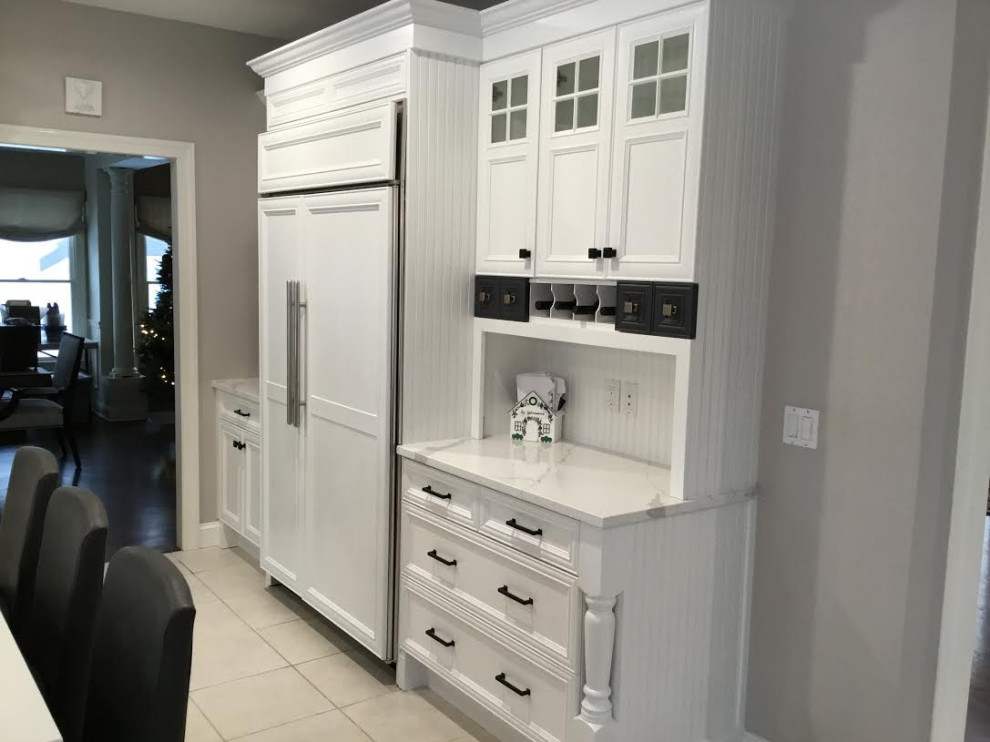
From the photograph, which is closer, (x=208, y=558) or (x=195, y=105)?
(x=195, y=105)

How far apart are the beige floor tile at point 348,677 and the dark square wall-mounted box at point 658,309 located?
65.3 inches

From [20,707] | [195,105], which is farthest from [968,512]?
[195,105]

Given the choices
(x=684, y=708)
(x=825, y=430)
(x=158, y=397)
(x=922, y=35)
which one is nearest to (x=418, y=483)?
(x=684, y=708)

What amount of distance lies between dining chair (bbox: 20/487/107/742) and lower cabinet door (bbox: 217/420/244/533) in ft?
7.74

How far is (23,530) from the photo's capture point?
7.78ft

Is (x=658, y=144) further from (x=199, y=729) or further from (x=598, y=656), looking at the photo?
(x=199, y=729)

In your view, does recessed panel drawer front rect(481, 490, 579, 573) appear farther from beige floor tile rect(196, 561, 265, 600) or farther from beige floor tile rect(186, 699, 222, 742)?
beige floor tile rect(196, 561, 265, 600)

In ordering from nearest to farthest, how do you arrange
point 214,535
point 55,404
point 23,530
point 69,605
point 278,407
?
point 69,605
point 23,530
point 278,407
point 214,535
point 55,404

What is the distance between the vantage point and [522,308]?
3.01 m

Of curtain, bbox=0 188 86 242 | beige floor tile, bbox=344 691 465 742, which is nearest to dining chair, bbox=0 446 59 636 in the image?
beige floor tile, bbox=344 691 465 742

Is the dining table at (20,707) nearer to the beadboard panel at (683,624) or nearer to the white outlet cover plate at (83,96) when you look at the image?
the beadboard panel at (683,624)

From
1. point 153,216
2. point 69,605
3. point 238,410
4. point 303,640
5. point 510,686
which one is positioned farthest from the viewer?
point 153,216

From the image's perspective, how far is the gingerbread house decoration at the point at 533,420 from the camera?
321 centimetres

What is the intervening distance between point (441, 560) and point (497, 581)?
29cm
